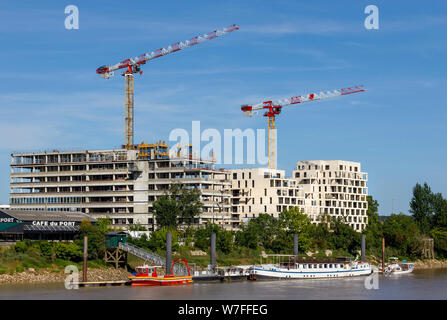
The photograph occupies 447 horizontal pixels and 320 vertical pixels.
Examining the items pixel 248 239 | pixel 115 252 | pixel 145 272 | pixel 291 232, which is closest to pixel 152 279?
pixel 145 272

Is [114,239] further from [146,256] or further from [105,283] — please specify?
[105,283]

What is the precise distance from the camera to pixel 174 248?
158000 mm

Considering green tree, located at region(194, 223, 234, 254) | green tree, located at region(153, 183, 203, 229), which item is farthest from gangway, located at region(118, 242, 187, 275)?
green tree, located at region(153, 183, 203, 229)

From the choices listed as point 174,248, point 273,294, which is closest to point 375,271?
point 174,248

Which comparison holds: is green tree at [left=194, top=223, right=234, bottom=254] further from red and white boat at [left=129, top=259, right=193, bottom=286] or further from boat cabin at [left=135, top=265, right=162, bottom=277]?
red and white boat at [left=129, top=259, right=193, bottom=286]

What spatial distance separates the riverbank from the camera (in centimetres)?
12250

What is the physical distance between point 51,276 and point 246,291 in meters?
35.4

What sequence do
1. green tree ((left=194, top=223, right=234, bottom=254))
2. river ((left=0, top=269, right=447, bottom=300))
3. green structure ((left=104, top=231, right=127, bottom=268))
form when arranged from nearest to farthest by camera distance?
1. river ((left=0, top=269, right=447, bottom=300))
2. green structure ((left=104, top=231, right=127, bottom=268))
3. green tree ((left=194, top=223, right=234, bottom=254))

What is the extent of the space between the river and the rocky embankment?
4593 mm

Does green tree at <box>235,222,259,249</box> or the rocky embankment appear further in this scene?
green tree at <box>235,222,259,249</box>

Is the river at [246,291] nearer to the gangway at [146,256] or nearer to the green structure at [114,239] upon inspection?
the gangway at [146,256]

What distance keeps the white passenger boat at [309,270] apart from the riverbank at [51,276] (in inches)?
952

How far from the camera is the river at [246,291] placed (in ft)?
338
